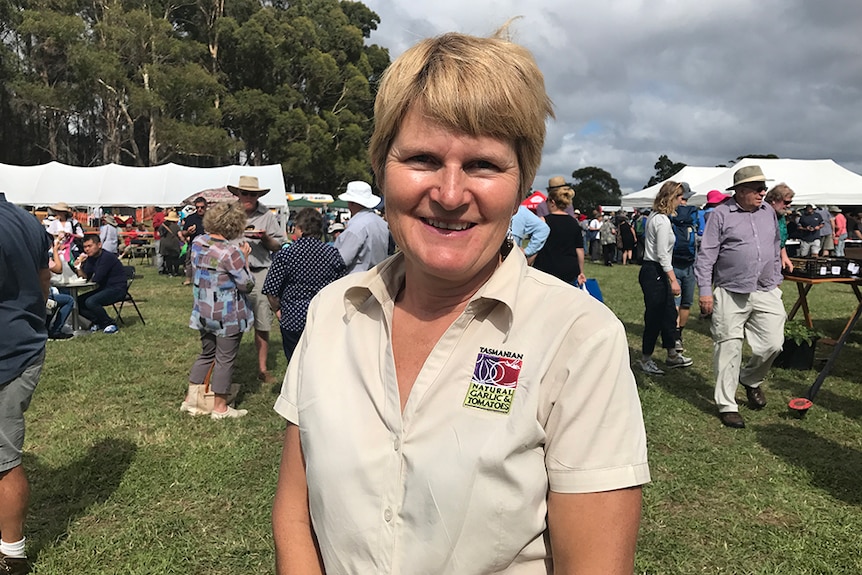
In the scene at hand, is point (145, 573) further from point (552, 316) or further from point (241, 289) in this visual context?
point (552, 316)

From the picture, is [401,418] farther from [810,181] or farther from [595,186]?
[595,186]

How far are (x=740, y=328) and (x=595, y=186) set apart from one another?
95.5 m

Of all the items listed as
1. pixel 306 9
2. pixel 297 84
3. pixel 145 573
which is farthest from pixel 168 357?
pixel 306 9

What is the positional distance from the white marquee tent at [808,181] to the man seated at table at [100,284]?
1526 cm

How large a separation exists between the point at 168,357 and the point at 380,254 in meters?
3.77

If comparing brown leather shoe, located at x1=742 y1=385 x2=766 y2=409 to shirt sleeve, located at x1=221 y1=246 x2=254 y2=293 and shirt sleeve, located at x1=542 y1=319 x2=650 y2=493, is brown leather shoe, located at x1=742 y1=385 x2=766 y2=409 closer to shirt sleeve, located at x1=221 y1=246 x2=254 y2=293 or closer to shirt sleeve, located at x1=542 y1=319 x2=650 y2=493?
shirt sleeve, located at x1=221 y1=246 x2=254 y2=293

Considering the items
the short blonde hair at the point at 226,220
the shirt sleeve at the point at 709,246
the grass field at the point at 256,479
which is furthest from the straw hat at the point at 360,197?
the shirt sleeve at the point at 709,246

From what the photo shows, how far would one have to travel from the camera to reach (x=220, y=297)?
532 centimetres

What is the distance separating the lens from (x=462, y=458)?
1.11m

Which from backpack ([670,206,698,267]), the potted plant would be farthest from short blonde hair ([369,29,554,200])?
the potted plant

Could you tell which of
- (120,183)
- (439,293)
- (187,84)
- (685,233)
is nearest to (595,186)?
(187,84)

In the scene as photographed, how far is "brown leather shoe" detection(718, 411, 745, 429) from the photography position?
17.3 feet

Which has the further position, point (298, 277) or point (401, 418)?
point (298, 277)

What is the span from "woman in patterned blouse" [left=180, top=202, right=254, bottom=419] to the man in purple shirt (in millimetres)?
4209
